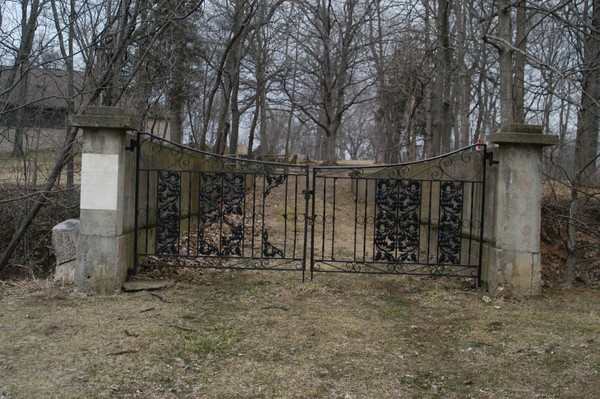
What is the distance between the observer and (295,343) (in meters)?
4.00

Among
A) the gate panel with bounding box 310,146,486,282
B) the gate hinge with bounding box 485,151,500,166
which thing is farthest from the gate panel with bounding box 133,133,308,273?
the gate hinge with bounding box 485,151,500,166

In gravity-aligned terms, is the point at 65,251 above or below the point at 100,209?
below

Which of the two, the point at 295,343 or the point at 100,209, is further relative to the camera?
the point at 100,209

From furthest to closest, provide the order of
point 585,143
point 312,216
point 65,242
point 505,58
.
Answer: point 505,58, point 585,143, point 312,216, point 65,242

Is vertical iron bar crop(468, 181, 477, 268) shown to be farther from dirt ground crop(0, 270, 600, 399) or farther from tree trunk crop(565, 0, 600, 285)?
tree trunk crop(565, 0, 600, 285)

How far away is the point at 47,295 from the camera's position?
16.9 feet

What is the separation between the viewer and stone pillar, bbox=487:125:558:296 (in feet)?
17.2

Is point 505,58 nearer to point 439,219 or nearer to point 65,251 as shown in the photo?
point 439,219

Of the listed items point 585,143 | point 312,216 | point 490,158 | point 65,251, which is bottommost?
point 65,251

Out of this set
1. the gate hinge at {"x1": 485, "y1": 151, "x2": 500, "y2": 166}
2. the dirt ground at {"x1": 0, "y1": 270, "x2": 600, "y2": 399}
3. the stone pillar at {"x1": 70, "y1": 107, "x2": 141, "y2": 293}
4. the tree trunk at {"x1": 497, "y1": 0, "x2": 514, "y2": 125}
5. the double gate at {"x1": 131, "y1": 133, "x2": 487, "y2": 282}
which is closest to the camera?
the dirt ground at {"x1": 0, "y1": 270, "x2": 600, "y2": 399}

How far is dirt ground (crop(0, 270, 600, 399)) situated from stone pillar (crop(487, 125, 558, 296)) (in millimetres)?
233

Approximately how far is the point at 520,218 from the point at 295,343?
9.38 feet

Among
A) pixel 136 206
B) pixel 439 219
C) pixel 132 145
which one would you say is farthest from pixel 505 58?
pixel 136 206

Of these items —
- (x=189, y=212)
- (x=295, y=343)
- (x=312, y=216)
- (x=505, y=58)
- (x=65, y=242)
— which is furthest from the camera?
(x=505, y=58)
